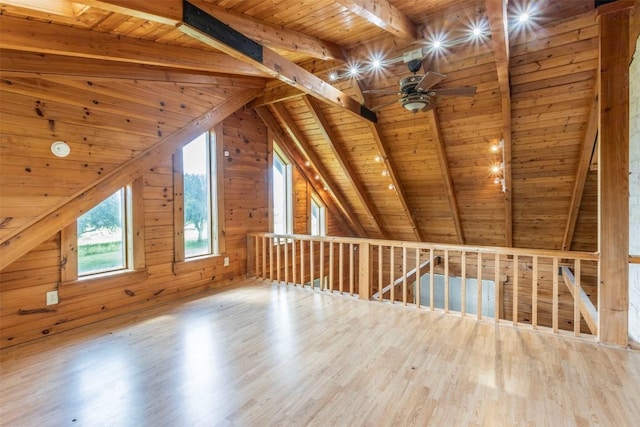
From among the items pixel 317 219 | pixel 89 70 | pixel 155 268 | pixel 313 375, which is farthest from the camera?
pixel 317 219

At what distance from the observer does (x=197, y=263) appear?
15.2 ft

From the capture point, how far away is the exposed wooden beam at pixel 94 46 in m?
2.28

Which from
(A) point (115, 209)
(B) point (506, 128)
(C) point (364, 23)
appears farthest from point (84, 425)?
(B) point (506, 128)

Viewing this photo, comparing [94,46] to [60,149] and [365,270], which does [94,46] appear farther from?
[365,270]

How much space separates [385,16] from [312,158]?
3.56 metres

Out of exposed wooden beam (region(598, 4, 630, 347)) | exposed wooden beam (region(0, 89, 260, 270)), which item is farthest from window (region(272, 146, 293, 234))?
exposed wooden beam (region(598, 4, 630, 347))

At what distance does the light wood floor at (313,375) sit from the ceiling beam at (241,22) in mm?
2526

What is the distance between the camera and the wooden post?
269 cm

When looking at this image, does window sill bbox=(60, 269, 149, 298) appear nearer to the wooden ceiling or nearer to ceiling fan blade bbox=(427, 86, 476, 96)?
the wooden ceiling

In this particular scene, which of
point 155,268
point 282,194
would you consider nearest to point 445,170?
point 282,194

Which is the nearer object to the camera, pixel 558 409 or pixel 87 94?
pixel 558 409

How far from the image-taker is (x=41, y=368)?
2.57 metres

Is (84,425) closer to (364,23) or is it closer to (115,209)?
(115,209)

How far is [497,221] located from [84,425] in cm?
639
